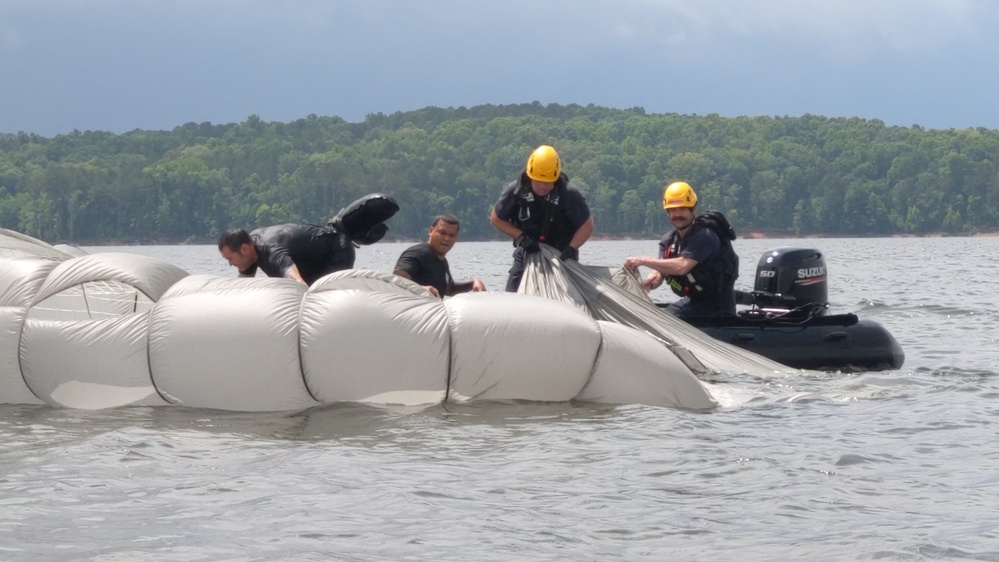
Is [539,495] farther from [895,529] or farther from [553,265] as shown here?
[553,265]

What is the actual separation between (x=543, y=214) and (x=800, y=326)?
2.18m

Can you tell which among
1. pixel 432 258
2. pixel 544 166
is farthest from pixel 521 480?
pixel 544 166

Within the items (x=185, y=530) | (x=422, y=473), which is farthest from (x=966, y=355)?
(x=185, y=530)

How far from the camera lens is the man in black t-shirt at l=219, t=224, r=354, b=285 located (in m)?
9.88

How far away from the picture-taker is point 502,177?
93.4 m

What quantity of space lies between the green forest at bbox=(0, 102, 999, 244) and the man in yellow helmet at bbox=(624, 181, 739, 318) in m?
74.2

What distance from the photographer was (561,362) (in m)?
8.95

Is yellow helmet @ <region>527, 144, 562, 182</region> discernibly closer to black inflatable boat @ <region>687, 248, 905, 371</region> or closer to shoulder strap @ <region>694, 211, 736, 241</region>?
shoulder strap @ <region>694, 211, 736, 241</region>

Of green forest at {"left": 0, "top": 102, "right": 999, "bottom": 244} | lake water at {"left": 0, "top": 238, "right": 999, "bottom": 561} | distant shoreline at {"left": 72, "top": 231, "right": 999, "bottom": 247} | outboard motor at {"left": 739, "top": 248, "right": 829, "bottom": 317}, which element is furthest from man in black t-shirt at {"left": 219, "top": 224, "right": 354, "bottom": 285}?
distant shoreline at {"left": 72, "top": 231, "right": 999, "bottom": 247}

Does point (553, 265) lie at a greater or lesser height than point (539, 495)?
greater

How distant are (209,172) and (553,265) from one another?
3400 inches

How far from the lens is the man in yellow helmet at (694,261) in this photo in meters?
11.0

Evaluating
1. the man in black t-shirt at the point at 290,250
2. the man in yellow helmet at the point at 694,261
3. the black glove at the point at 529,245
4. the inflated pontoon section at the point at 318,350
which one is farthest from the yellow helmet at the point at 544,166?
the inflated pontoon section at the point at 318,350

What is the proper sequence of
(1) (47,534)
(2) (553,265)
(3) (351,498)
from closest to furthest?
(1) (47,534)
(3) (351,498)
(2) (553,265)
